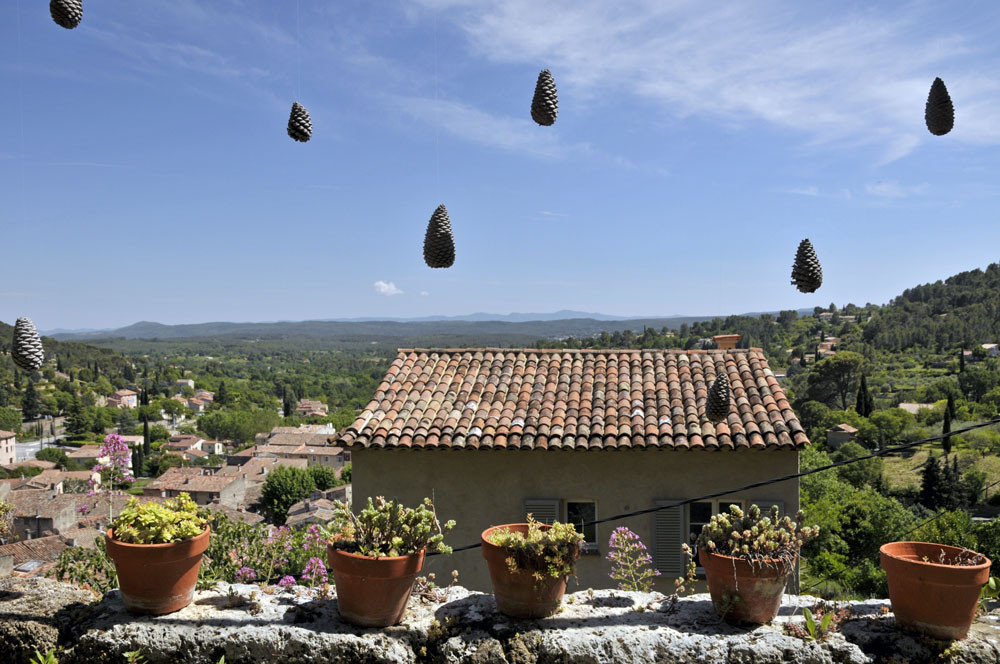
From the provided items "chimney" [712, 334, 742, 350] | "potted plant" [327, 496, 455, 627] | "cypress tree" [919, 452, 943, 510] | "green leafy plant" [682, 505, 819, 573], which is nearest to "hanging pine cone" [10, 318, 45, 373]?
"potted plant" [327, 496, 455, 627]

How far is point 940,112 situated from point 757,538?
2439 millimetres

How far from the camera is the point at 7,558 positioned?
106 feet

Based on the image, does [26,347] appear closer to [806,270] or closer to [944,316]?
[806,270]

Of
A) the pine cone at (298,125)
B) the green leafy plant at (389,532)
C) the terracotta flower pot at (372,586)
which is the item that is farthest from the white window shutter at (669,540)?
the pine cone at (298,125)

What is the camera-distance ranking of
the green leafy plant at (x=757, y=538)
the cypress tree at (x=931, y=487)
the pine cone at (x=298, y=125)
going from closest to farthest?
1. the green leafy plant at (x=757, y=538)
2. the pine cone at (x=298, y=125)
3. the cypress tree at (x=931, y=487)

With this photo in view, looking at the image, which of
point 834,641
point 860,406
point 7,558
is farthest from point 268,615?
point 860,406

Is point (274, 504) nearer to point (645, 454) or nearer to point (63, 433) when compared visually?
point (645, 454)

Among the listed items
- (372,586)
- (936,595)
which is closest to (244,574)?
(372,586)

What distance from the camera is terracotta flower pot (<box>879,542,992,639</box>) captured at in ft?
8.50

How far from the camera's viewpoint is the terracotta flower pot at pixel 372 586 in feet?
9.41

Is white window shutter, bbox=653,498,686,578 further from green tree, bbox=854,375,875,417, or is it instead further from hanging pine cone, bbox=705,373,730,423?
green tree, bbox=854,375,875,417

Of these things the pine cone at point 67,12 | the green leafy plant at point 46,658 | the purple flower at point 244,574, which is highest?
the pine cone at point 67,12

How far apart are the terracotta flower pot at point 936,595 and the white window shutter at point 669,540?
6.44 meters

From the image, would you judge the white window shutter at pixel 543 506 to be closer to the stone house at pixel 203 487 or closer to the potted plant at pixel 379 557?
the potted plant at pixel 379 557
